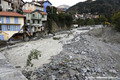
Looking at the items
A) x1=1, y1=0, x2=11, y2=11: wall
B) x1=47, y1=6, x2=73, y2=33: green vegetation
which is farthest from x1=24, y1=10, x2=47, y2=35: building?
x1=1, y1=0, x2=11, y2=11: wall

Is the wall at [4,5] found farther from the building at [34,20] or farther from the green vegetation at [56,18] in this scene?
the green vegetation at [56,18]

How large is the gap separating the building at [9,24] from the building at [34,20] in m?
4.53

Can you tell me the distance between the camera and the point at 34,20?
3350 centimetres

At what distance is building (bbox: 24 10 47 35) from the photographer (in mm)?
30819

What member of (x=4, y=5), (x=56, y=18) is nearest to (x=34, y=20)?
(x=4, y=5)

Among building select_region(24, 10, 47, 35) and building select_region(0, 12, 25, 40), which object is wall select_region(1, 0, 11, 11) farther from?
building select_region(24, 10, 47, 35)

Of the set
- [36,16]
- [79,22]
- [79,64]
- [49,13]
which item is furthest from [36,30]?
[79,22]

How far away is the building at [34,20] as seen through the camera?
30819 millimetres

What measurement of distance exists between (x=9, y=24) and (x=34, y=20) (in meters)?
9.99

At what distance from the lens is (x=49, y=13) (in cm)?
4084

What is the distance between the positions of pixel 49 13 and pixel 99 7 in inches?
3688

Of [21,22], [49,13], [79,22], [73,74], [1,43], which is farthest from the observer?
[79,22]

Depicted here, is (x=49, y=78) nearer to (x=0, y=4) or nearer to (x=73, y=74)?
(x=73, y=74)

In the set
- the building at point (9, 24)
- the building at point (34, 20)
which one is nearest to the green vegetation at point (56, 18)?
the building at point (34, 20)
